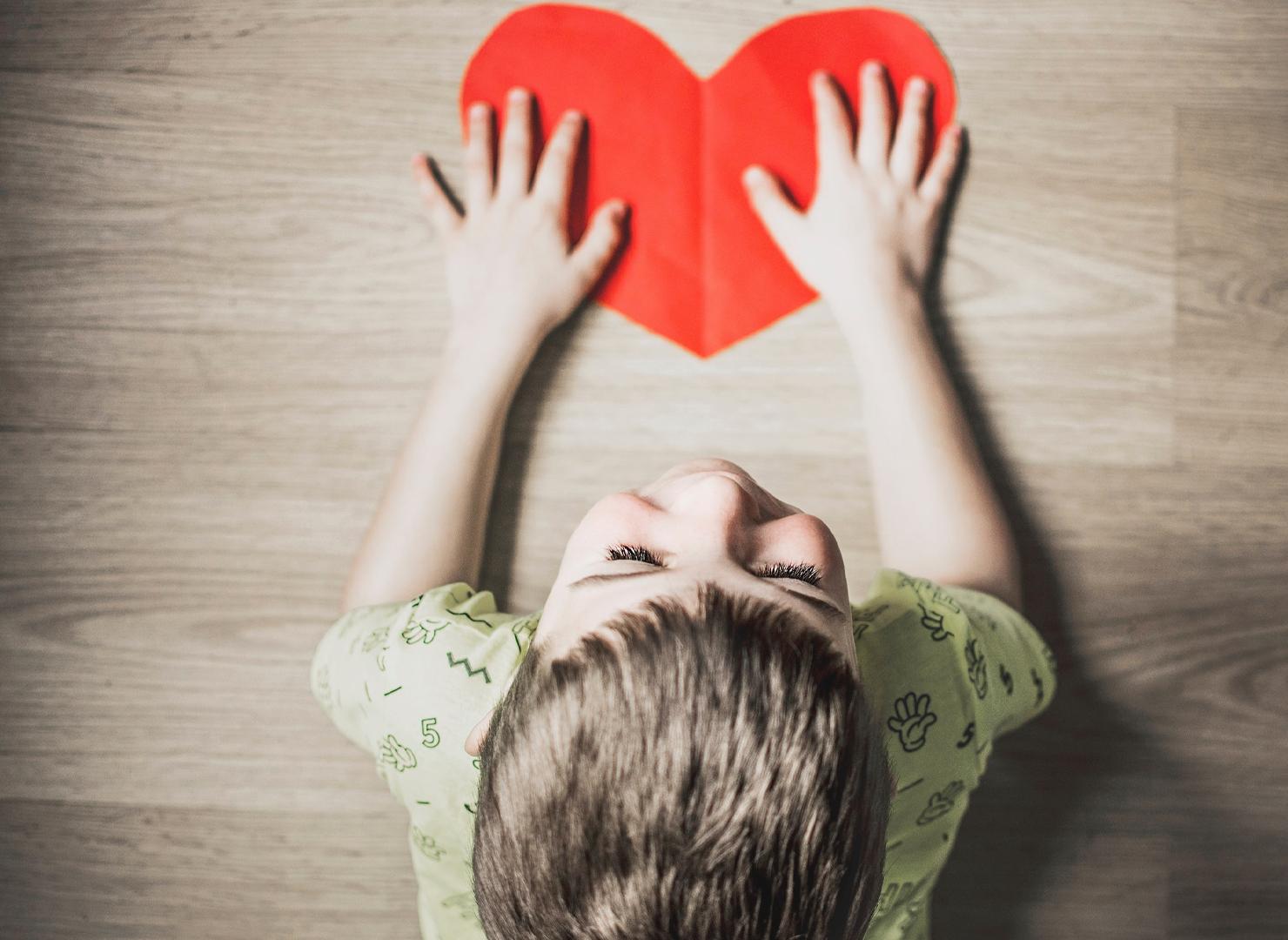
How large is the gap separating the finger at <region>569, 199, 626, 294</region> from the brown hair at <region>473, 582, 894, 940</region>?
34 cm

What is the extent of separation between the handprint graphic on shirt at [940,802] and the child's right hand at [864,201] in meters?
0.34

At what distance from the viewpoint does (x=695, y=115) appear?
0.65 meters

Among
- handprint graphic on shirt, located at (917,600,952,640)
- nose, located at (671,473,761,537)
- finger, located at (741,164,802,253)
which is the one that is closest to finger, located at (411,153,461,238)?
finger, located at (741,164,802,253)

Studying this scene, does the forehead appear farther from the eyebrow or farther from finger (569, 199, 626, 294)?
finger (569, 199, 626, 294)

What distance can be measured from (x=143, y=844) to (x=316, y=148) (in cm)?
56

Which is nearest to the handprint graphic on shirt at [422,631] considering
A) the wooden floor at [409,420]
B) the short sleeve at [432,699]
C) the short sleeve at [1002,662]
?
the short sleeve at [432,699]

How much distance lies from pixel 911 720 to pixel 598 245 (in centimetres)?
40

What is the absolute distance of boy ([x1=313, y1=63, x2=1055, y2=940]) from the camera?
1.14ft

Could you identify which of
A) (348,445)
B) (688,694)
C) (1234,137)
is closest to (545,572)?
(348,445)

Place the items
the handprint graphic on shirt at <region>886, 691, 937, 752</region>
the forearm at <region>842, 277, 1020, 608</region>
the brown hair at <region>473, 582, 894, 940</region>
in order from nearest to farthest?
the brown hair at <region>473, 582, 894, 940</region> → the handprint graphic on shirt at <region>886, 691, 937, 752</region> → the forearm at <region>842, 277, 1020, 608</region>

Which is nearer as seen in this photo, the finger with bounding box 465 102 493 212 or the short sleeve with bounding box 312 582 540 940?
the short sleeve with bounding box 312 582 540 940

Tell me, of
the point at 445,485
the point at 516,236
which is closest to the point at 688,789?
the point at 445,485

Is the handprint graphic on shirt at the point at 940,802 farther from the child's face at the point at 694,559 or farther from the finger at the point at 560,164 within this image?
the finger at the point at 560,164

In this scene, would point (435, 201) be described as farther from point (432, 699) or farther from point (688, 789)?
point (688, 789)
